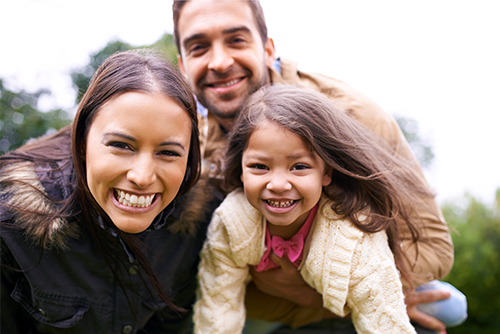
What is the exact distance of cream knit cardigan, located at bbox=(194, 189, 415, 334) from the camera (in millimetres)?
2141

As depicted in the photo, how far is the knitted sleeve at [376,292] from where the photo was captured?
2115 mm

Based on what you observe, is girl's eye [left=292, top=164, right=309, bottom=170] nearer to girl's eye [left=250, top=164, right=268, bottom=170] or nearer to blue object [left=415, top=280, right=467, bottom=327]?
girl's eye [left=250, top=164, right=268, bottom=170]

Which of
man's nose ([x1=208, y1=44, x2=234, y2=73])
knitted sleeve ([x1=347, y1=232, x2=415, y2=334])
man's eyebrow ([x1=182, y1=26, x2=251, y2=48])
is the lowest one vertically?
knitted sleeve ([x1=347, y1=232, x2=415, y2=334])

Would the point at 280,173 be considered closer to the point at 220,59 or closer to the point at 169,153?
the point at 169,153

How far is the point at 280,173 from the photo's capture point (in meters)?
2.12

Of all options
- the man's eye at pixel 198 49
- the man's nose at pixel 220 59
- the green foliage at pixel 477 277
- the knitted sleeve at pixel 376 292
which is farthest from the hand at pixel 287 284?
the green foliage at pixel 477 277

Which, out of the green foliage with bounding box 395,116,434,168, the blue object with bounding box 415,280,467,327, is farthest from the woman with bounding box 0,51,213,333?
the green foliage with bounding box 395,116,434,168

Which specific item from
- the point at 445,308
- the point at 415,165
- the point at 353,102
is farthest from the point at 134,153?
the point at 445,308

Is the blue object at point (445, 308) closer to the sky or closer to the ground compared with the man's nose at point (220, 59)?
closer to the ground

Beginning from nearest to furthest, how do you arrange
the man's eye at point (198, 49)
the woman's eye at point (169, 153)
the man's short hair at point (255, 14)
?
the woman's eye at point (169, 153) → the man's eye at point (198, 49) → the man's short hair at point (255, 14)

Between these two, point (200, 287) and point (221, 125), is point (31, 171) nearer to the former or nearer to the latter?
point (200, 287)

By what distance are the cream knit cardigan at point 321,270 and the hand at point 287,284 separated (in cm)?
9

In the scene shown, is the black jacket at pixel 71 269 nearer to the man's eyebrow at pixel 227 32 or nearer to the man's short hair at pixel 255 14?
the man's eyebrow at pixel 227 32

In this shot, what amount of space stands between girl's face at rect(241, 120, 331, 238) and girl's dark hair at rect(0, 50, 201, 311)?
1.27 feet
